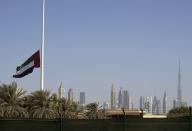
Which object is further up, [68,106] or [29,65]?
[29,65]

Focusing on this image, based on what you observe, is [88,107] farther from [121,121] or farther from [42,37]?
[121,121]

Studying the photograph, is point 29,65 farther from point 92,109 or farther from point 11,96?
point 92,109

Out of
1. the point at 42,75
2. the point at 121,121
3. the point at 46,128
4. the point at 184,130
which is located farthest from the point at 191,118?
the point at 42,75

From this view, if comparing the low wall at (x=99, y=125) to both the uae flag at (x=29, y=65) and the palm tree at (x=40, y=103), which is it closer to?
the palm tree at (x=40, y=103)

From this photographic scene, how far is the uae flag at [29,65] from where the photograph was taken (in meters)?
43.5

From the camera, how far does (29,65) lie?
44.9m

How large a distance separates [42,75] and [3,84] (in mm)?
8035

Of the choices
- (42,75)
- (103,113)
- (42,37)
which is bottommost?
(103,113)

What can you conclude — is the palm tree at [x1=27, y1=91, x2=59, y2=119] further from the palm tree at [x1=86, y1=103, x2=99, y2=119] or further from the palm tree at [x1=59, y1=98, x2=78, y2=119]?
the palm tree at [x1=86, y1=103, x2=99, y2=119]

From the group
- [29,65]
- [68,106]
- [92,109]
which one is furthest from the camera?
[92,109]

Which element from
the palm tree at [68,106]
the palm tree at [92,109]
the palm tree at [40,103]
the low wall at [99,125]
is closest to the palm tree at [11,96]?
the palm tree at [40,103]

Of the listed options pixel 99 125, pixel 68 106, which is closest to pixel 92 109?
pixel 68 106

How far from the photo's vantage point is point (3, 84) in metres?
45.9

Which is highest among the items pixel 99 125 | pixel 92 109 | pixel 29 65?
pixel 29 65
